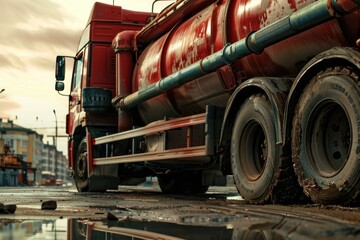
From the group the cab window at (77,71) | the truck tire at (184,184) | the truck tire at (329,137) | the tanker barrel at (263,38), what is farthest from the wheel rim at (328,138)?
the cab window at (77,71)

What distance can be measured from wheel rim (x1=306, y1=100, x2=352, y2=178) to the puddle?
1099mm

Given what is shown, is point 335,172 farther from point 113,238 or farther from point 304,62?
point 113,238

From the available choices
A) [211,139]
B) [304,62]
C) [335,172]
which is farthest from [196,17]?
[335,172]

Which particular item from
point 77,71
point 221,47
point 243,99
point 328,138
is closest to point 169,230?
A: point 328,138

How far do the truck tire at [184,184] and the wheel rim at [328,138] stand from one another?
6764 mm

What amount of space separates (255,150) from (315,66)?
1472 millimetres

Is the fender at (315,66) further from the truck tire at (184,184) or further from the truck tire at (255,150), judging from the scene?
the truck tire at (184,184)

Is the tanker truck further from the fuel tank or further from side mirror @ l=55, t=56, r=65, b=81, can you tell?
side mirror @ l=55, t=56, r=65, b=81

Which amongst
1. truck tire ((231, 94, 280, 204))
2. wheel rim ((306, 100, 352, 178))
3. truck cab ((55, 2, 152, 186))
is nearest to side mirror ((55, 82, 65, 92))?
truck cab ((55, 2, 152, 186))

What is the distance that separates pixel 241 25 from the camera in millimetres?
6488

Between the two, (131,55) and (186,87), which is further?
(131,55)

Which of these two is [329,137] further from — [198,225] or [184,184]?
[184,184]

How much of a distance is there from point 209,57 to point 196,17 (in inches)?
44.5

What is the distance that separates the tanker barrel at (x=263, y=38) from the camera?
4.74 metres
